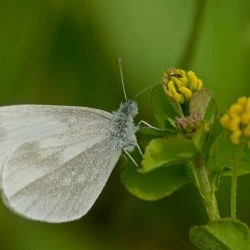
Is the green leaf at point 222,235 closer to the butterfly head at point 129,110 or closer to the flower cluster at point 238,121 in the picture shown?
the flower cluster at point 238,121

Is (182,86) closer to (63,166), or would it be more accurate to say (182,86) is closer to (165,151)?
(165,151)

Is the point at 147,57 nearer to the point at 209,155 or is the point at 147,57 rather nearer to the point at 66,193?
the point at 66,193

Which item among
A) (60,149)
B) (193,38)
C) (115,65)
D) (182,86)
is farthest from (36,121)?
(193,38)

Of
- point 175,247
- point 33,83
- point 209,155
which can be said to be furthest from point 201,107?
point 33,83

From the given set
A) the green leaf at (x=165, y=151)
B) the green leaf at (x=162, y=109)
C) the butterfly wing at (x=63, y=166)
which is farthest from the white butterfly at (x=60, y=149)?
the green leaf at (x=165, y=151)

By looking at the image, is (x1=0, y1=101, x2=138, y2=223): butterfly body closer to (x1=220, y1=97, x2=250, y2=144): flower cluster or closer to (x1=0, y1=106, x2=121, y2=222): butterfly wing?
(x1=0, y1=106, x2=121, y2=222): butterfly wing
